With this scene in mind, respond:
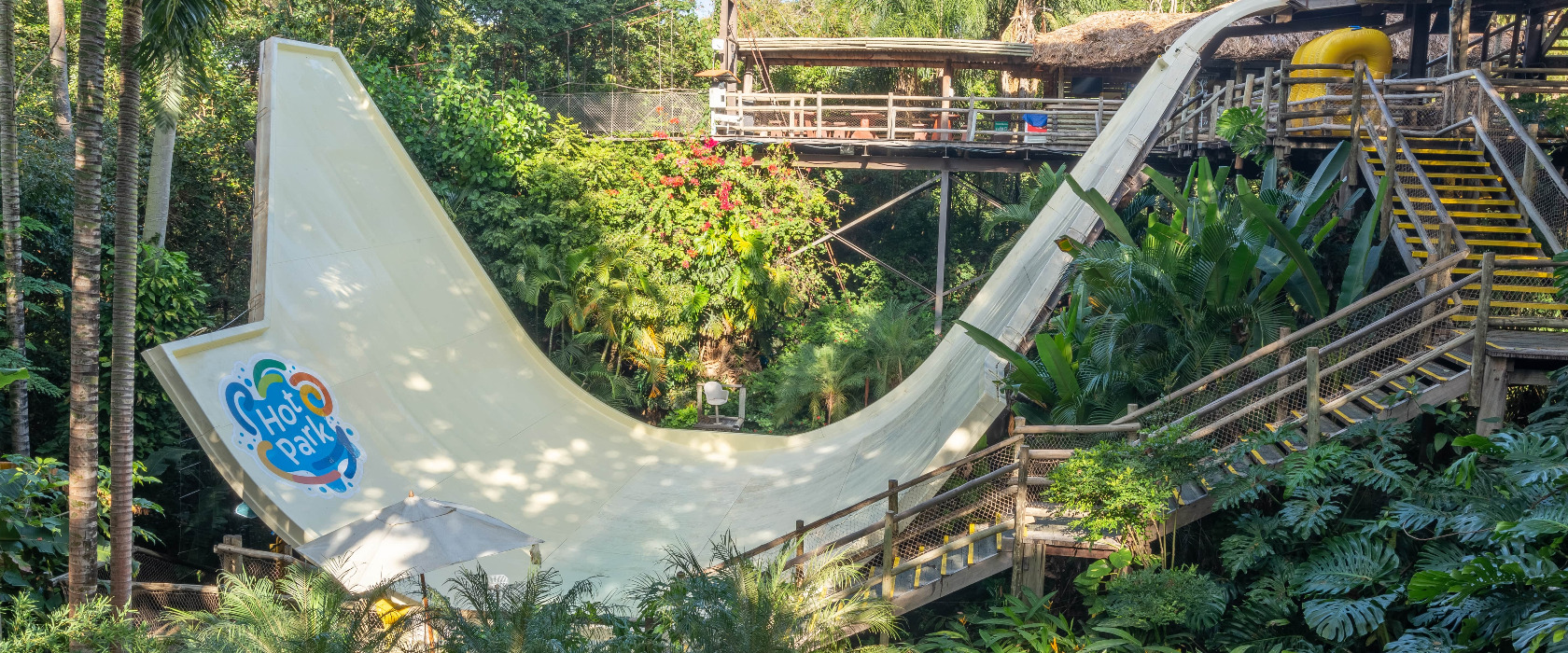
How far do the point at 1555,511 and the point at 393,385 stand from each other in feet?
27.7

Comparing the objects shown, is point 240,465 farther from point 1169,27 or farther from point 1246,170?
point 1169,27

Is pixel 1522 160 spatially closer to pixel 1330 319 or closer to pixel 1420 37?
pixel 1330 319

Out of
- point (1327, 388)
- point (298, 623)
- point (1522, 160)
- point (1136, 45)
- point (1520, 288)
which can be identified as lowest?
point (298, 623)

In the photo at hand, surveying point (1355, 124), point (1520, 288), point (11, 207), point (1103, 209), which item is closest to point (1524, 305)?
point (1520, 288)

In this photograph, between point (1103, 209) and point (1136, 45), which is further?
point (1136, 45)

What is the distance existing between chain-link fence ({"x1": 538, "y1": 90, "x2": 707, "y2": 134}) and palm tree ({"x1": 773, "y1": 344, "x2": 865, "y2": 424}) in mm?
3949

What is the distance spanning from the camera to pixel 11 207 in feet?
25.7

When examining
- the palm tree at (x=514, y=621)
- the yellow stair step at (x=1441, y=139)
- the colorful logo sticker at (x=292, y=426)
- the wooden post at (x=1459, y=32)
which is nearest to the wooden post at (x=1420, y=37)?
the wooden post at (x=1459, y=32)

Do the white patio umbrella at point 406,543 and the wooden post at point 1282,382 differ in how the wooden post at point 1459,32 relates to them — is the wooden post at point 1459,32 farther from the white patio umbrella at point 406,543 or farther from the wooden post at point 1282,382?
the white patio umbrella at point 406,543

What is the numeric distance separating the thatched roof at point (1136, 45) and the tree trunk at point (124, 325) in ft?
44.6

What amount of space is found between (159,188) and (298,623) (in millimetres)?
7096

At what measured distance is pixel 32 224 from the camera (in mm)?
8430

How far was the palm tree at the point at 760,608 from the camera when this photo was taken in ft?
16.0

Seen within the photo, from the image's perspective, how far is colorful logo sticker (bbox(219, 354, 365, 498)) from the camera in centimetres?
728
